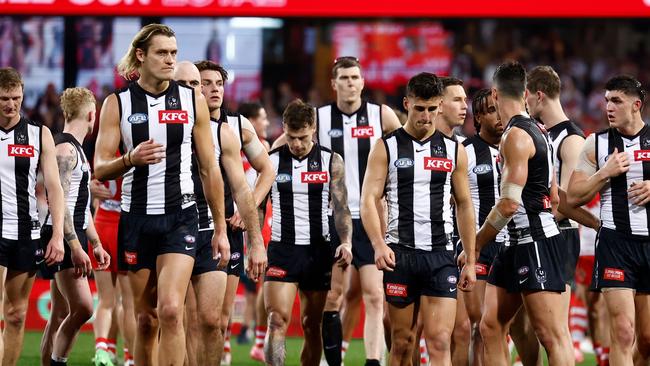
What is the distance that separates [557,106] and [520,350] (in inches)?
71.1

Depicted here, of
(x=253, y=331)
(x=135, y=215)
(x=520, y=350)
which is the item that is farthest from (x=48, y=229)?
(x=253, y=331)

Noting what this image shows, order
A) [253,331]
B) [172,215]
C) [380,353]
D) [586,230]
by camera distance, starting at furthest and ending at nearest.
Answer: [253,331]
[586,230]
[380,353]
[172,215]

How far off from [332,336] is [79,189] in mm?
2274

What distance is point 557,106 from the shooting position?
28.7 ft

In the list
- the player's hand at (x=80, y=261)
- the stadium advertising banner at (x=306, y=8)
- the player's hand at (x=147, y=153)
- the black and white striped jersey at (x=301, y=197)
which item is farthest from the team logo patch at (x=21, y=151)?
the stadium advertising banner at (x=306, y=8)

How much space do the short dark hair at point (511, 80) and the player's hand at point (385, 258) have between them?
1.31m

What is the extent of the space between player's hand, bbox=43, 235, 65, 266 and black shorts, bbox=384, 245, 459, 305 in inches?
84.1

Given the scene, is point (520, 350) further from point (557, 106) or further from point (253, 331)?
point (253, 331)

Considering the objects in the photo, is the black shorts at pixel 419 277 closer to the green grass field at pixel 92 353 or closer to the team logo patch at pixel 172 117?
the team logo patch at pixel 172 117

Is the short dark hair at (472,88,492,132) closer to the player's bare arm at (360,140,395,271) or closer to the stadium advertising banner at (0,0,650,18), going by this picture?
the player's bare arm at (360,140,395,271)

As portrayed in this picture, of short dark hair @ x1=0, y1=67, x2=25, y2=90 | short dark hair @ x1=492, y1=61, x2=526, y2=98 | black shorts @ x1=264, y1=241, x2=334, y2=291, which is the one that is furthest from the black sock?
short dark hair @ x1=0, y1=67, x2=25, y2=90

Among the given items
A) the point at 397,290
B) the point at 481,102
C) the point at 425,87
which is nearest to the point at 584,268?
the point at 481,102

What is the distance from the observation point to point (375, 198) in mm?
7703

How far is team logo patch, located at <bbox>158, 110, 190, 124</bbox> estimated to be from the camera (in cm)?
729
